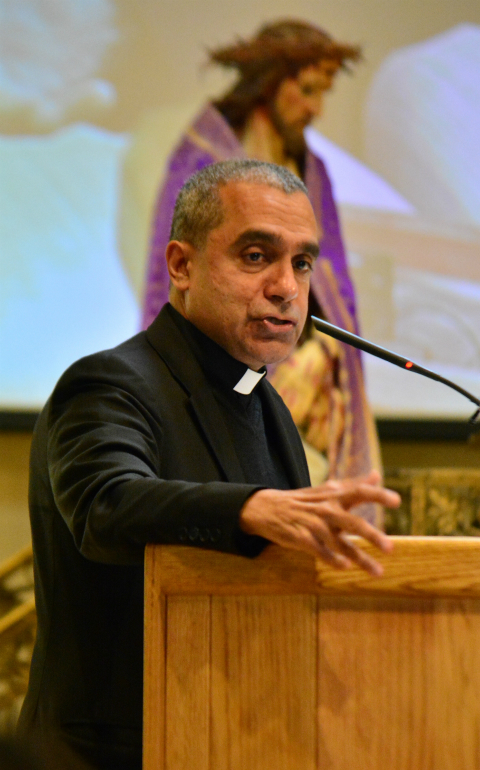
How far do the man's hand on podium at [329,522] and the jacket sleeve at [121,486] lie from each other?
6 cm

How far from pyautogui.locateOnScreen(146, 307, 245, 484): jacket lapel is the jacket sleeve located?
0.30 ft

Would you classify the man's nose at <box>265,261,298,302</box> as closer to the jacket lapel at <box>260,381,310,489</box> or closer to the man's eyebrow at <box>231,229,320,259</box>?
the man's eyebrow at <box>231,229,320,259</box>

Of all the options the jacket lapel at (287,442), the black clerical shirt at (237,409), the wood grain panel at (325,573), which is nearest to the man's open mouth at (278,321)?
the black clerical shirt at (237,409)

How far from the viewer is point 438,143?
3545 millimetres

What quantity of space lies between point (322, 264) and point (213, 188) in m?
1.96

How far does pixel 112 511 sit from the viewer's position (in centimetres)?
88

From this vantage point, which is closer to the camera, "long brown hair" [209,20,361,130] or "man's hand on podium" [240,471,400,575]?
"man's hand on podium" [240,471,400,575]

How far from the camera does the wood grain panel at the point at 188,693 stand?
83 centimetres

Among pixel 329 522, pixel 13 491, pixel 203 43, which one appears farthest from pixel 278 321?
pixel 203 43

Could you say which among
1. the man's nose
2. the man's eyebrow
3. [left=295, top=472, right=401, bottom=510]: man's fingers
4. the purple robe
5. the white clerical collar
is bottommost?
[left=295, top=472, right=401, bottom=510]: man's fingers

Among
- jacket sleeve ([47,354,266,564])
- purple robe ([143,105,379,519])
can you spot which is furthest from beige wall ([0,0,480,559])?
jacket sleeve ([47,354,266,564])

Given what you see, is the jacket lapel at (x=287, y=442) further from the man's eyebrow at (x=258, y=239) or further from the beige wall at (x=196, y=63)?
the beige wall at (x=196, y=63)

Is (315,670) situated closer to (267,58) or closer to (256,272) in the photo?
(256,272)

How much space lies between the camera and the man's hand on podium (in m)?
0.72
